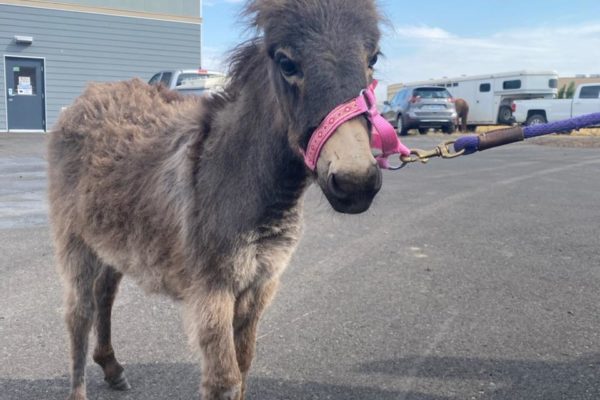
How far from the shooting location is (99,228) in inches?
128

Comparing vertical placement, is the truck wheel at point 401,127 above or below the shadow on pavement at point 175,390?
above

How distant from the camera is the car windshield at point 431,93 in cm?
2445

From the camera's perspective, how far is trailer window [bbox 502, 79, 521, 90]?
2911 cm

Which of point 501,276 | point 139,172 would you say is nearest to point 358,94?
point 139,172

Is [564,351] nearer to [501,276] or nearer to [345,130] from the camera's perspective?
[501,276]

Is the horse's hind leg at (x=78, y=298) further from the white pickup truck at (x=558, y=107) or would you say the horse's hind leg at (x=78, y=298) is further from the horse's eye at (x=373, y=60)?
the white pickup truck at (x=558, y=107)

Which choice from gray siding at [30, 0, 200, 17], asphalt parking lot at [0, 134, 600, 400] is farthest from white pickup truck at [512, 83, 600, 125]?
asphalt parking lot at [0, 134, 600, 400]

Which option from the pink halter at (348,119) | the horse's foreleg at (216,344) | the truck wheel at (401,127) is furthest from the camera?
the truck wheel at (401,127)

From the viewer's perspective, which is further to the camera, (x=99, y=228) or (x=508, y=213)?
(x=508, y=213)

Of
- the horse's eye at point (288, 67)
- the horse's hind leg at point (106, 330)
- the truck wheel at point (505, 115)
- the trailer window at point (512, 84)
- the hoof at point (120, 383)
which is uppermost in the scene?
the trailer window at point (512, 84)

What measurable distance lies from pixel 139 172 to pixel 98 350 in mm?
1282

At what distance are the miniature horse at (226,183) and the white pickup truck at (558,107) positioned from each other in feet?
78.3

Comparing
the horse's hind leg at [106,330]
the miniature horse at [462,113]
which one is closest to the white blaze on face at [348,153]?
the horse's hind leg at [106,330]

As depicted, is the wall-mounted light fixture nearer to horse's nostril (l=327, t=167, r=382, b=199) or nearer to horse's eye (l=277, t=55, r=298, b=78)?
horse's eye (l=277, t=55, r=298, b=78)
